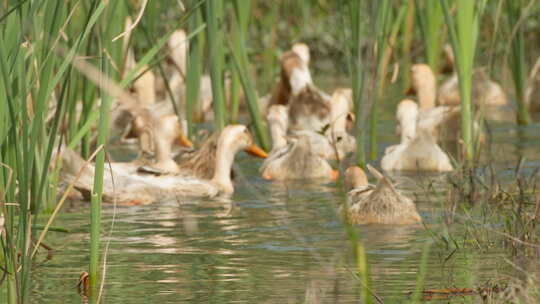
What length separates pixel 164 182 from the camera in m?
8.54

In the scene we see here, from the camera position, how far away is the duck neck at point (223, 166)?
884cm

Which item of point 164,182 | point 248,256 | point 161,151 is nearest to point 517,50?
point 161,151

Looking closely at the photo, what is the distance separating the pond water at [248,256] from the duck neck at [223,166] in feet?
1.47

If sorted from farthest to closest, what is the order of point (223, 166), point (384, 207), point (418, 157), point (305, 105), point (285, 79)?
1. point (285, 79)
2. point (305, 105)
3. point (418, 157)
4. point (223, 166)
5. point (384, 207)

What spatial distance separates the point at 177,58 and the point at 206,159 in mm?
4856

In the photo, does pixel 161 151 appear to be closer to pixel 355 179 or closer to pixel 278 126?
pixel 355 179

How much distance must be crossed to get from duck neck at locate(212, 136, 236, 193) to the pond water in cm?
45

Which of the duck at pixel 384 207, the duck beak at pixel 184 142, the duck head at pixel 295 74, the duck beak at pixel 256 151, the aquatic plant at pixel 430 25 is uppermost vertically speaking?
the aquatic plant at pixel 430 25

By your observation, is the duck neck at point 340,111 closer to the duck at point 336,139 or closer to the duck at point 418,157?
the duck at point 336,139

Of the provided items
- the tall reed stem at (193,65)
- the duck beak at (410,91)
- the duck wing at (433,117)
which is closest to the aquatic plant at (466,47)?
the tall reed stem at (193,65)

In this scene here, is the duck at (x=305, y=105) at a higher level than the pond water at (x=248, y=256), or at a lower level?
higher

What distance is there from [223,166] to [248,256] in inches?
118

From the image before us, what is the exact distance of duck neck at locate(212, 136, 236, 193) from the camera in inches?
348

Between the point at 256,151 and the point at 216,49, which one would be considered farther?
the point at 256,151
